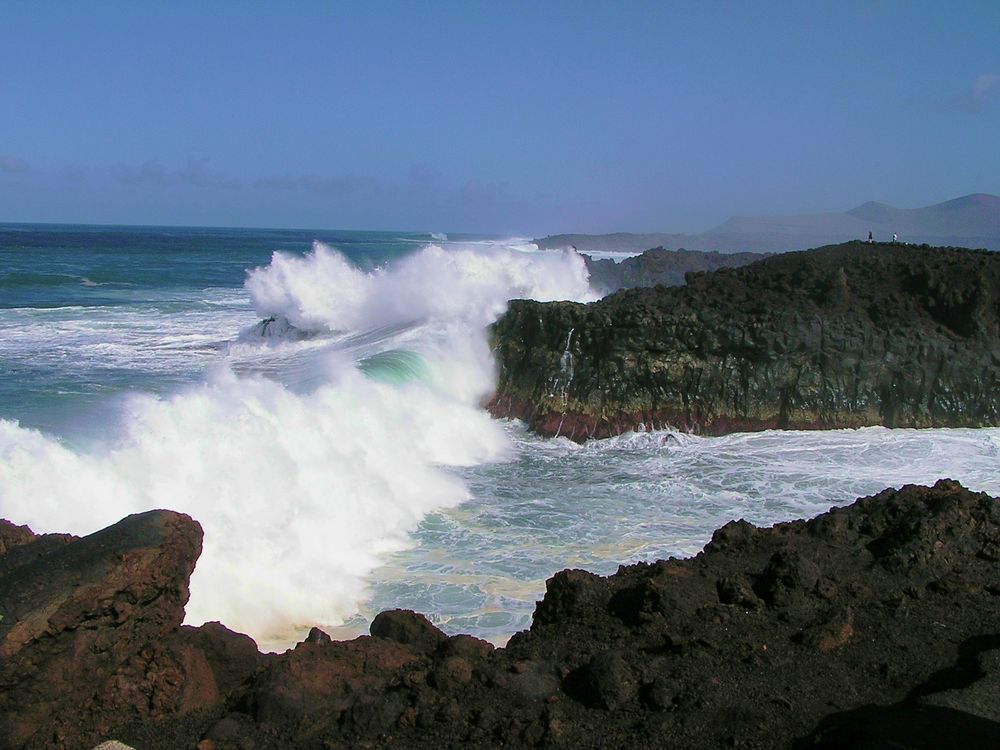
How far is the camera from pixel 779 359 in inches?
583

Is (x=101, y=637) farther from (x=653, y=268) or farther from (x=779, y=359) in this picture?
(x=653, y=268)

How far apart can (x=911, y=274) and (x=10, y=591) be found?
1551cm

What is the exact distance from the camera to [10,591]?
407 centimetres

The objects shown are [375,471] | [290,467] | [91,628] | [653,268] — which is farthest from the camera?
[653,268]

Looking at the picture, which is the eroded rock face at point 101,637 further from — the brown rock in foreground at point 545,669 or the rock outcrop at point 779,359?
the rock outcrop at point 779,359

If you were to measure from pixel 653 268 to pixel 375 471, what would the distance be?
80.5 ft

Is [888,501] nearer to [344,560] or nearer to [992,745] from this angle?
[992,745]

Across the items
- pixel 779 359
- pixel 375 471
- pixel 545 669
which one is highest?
pixel 779 359

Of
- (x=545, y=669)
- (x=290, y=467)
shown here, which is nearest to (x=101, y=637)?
(x=545, y=669)

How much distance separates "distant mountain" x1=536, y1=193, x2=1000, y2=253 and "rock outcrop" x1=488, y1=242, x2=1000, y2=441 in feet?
167

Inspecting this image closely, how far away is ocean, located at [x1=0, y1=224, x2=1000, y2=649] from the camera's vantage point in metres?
8.02

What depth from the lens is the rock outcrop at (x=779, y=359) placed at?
14.5 metres

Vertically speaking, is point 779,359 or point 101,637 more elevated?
point 779,359

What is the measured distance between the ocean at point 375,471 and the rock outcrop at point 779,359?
481 millimetres
